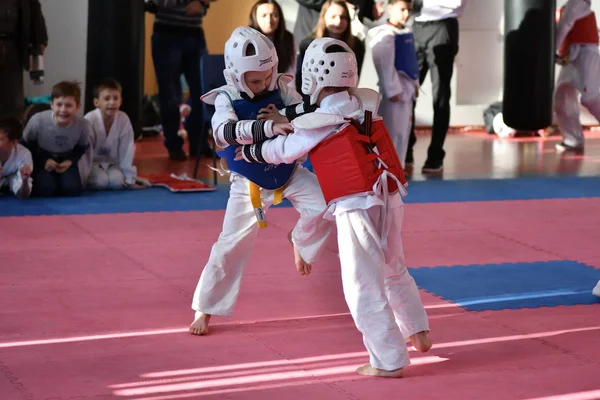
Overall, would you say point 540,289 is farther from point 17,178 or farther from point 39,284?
point 17,178

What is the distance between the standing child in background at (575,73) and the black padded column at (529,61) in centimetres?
222

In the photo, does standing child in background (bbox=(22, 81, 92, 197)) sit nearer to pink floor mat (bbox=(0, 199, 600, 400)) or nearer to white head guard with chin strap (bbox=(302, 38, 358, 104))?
pink floor mat (bbox=(0, 199, 600, 400))

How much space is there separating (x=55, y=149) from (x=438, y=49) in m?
3.33

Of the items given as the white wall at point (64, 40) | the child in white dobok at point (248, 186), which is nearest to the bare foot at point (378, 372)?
the child in white dobok at point (248, 186)

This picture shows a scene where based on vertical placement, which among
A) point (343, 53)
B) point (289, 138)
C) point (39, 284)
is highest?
point (343, 53)

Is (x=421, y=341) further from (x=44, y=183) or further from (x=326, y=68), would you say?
(x=44, y=183)

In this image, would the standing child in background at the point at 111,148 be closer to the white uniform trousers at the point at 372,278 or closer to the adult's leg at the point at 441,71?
the adult's leg at the point at 441,71

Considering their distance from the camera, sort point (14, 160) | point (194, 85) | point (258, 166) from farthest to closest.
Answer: point (194, 85), point (14, 160), point (258, 166)

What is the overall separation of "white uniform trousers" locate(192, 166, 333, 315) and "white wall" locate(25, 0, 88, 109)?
7644 millimetres

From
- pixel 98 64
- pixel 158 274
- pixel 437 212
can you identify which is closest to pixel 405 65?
pixel 437 212

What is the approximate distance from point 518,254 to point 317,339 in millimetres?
2115

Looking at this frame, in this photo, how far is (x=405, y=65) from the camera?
832 centimetres

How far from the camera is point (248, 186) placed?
427 centimetres

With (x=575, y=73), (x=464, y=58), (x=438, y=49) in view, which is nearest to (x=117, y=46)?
(x=438, y=49)
